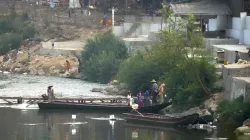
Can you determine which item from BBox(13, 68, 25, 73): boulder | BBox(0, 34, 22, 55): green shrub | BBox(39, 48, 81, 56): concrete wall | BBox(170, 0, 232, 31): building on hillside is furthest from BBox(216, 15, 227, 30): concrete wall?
BBox(0, 34, 22, 55): green shrub

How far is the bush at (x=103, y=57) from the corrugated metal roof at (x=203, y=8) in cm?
705

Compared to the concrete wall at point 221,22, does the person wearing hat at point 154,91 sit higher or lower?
lower

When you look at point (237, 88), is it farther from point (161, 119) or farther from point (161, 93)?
point (161, 93)

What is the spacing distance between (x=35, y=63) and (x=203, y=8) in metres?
19.4

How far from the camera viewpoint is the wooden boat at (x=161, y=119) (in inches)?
1529

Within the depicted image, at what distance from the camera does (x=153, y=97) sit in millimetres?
44781

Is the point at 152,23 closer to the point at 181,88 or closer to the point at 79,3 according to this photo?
the point at 79,3

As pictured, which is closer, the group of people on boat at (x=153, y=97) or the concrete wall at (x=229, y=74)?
the concrete wall at (x=229, y=74)

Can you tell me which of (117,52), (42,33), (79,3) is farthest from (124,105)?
(79,3)

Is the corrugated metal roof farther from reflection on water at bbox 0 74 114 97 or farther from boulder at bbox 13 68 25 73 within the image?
boulder at bbox 13 68 25 73

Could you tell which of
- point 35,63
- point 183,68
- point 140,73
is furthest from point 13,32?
point 183,68

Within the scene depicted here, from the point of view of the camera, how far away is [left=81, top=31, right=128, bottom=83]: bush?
201 ft

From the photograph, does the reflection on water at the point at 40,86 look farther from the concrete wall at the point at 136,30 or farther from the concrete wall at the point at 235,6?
the concrete wall at the point at 235,6

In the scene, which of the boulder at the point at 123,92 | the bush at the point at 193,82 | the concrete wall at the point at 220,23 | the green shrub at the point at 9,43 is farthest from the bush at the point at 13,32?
the bush at the point at 193,82
